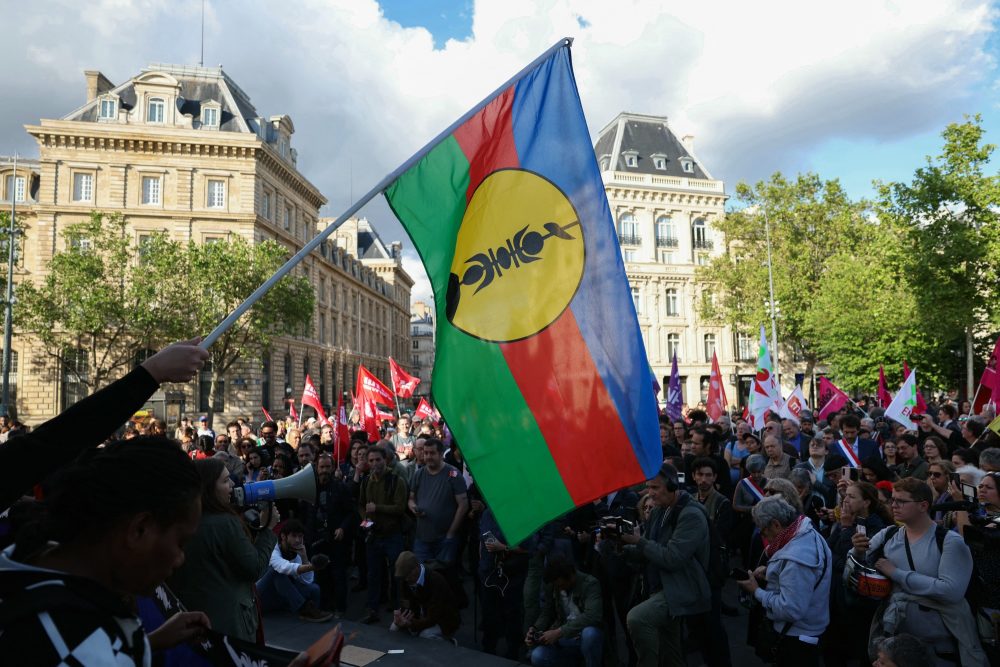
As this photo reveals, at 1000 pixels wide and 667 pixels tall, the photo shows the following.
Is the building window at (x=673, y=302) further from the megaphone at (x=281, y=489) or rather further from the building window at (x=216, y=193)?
the megaphone at (x=281, y=489)

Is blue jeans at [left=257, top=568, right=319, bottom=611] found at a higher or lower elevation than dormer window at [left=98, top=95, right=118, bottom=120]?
lower

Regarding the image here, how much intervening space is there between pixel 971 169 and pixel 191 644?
29.1m

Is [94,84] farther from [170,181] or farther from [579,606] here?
[579,606]

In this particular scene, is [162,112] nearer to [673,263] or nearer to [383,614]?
[673,263]

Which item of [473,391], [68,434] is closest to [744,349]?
[473,391]

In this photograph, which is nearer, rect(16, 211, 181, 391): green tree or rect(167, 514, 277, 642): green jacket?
rect(167, 514, 277, 642): green jacket

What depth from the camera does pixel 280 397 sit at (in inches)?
1793

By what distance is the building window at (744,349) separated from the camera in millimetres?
54419

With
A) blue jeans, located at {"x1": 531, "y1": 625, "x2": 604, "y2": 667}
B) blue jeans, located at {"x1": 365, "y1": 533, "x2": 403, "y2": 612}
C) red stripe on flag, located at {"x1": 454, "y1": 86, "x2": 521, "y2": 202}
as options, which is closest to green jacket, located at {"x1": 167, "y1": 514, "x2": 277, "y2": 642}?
red stripe on flag, located at {"x1": 454, "y1": 86, "x2": 521, "y2": 202}

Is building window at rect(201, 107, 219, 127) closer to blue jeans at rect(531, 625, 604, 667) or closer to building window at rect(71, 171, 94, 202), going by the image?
building window at rect(71, 171, 94, 202)

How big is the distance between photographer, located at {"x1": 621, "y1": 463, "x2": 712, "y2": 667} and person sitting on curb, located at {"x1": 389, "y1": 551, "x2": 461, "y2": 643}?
6.60 ft

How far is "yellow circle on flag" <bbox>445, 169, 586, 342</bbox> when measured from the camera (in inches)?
149

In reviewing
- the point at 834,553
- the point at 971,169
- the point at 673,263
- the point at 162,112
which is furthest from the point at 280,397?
the point at 834,553

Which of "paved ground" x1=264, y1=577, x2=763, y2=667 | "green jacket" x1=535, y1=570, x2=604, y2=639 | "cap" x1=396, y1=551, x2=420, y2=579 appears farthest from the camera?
"cap" x1=396, y1=551, x2=420, y2=579
